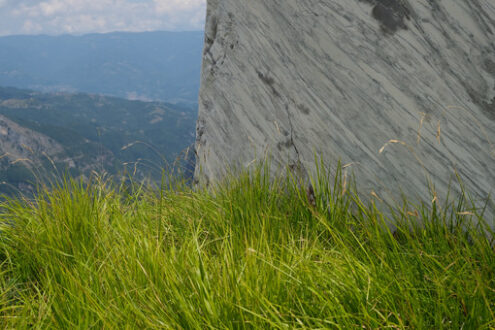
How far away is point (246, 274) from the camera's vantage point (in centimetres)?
Result: 207

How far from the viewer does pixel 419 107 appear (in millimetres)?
3381

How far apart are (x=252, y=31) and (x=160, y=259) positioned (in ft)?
9.77

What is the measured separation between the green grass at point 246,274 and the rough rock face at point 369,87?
42 cm

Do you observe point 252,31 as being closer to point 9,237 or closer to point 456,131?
point 456,131

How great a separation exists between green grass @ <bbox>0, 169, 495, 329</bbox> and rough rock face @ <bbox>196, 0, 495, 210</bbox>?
420 mm

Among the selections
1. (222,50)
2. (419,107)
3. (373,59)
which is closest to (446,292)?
(419,107)

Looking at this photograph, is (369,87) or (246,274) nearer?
(246,274)

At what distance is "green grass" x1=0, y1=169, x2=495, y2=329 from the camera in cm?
190

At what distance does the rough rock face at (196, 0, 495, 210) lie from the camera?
314 cm

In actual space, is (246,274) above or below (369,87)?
below

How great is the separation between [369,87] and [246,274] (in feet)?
7.41

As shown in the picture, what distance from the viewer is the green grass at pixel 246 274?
1.90 m

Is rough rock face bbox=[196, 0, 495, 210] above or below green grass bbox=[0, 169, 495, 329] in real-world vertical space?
above

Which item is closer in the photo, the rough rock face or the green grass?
the green grass
